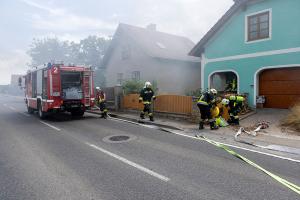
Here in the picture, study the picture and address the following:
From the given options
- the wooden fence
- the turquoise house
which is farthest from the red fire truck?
the turquoise house

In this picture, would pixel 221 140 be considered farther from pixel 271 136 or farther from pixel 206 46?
pixel 206 46

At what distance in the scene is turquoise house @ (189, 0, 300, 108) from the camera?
1247cm

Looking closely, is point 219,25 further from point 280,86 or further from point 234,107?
point 234,107

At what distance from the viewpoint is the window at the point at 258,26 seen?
1332cm

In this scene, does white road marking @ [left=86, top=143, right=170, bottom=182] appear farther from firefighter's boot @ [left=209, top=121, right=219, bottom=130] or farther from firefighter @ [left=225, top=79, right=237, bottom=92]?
firefighter @ [left=225, top=79, right=237, bottom=92]

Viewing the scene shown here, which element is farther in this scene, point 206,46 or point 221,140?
point 206,46

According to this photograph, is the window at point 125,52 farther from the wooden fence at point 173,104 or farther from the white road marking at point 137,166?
the white road marking at point 137,166

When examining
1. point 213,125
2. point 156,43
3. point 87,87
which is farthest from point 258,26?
point 156,43

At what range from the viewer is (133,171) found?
5.17 metres

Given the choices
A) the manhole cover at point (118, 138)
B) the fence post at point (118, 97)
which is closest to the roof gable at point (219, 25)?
the fence post at point (118, 97)

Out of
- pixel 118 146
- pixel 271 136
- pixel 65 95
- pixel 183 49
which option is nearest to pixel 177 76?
pixel 183 49

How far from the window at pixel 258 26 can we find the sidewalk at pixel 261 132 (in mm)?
3875

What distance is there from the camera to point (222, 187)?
4332 mm

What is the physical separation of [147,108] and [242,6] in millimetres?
7632
